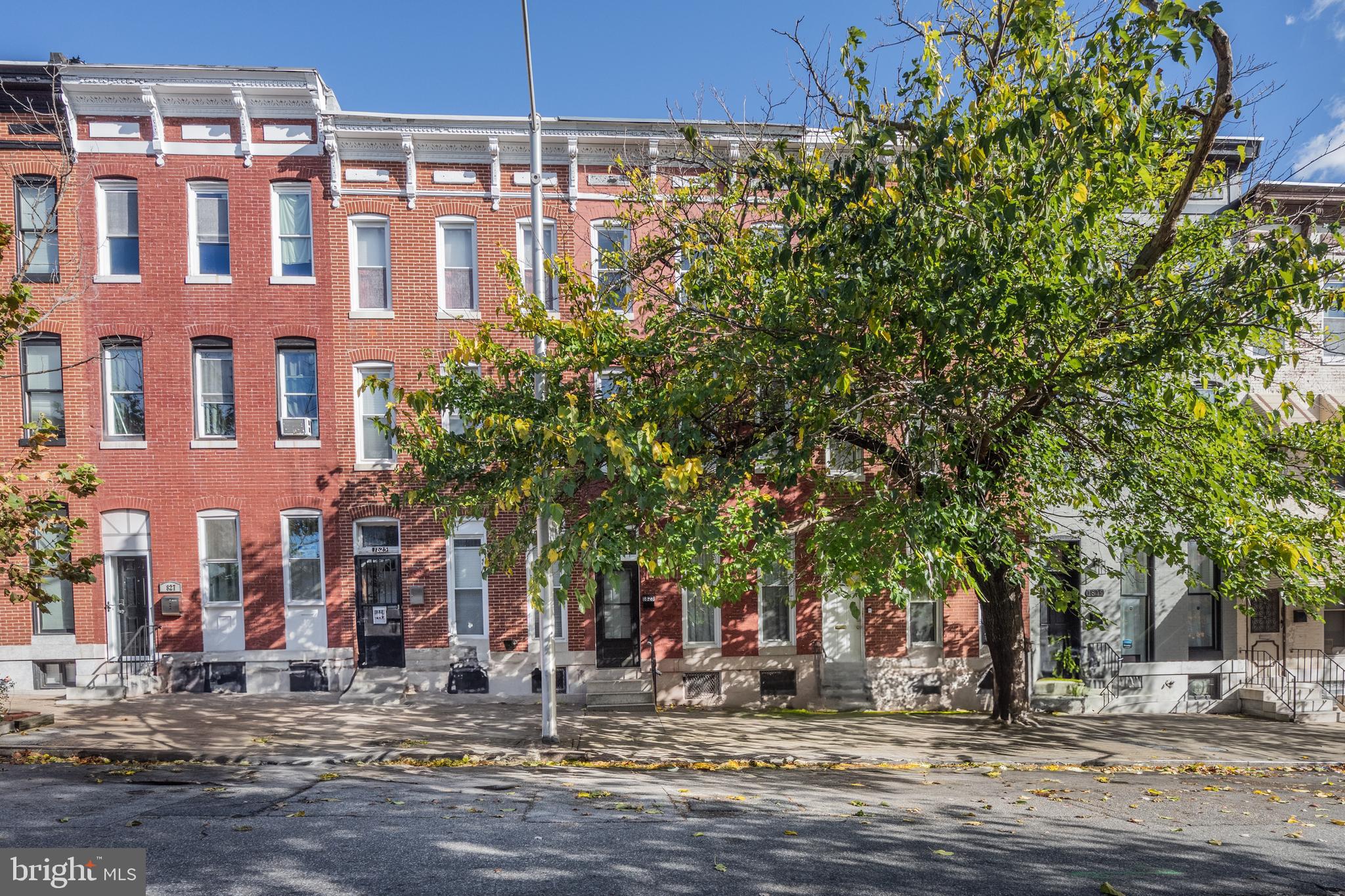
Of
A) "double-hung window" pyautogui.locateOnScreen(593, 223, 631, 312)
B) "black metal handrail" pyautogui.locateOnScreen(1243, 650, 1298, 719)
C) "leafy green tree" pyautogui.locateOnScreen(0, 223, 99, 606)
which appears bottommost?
"black metal handrail" pyautogui.locateOnScreen(1243, 650, 1298, 719)

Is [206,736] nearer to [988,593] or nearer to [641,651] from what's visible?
[641,651]

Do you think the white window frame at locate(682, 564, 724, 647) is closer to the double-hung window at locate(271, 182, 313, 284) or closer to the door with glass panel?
the door with glass panel

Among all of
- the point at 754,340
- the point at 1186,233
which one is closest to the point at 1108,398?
the point at 1186,233

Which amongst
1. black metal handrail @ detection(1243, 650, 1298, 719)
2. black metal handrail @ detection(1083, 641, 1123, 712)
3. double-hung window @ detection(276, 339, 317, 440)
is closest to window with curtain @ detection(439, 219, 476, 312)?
double-hung window @ detection(276, 339, 317, 440)

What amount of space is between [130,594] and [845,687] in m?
14.0

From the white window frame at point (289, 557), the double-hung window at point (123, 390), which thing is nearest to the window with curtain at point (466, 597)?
the white window frame at point (289, 557)

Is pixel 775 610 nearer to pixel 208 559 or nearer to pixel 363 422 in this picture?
pixel 363 422

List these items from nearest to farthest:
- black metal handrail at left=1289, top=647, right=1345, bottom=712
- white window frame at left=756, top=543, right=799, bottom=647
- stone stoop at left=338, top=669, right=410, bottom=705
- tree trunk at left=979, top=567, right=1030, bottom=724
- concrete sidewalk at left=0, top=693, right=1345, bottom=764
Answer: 1. concrete sidewalk at left=0, top=693, right=1345, bottom=764
2. tree trunk at left=979, top=567, right=1030, bottom=724
3. stone stoop at left=338, top=669, right=410, bottom=705
4. white window frame at left=756, top=543, right=799, bottom=647
5. black metal handrail at left=1289, top=647, right=1345, bottom=712

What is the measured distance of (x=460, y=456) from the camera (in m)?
10.6

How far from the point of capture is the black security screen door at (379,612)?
1525 cm

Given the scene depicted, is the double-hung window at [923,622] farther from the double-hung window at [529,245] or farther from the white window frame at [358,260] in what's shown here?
the white window frame at [358,260]

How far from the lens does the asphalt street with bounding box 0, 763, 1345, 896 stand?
6.21 m

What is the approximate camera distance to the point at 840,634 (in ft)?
50.8

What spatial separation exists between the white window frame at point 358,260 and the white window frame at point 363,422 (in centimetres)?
99
